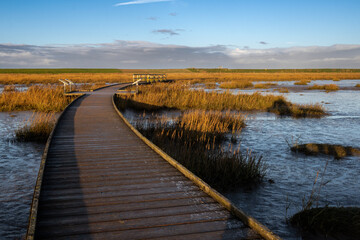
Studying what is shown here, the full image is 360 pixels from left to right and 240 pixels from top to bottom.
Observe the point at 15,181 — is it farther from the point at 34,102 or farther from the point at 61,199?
the point at 34,102

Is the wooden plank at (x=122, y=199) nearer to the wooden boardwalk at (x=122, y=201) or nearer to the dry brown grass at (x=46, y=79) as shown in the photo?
the wooden boardwalk at (x=122, y=201)

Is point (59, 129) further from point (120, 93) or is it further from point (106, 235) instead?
point (120, 93)

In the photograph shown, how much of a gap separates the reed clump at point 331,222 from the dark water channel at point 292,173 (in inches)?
9.0

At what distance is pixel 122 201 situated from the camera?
3684 millimetres

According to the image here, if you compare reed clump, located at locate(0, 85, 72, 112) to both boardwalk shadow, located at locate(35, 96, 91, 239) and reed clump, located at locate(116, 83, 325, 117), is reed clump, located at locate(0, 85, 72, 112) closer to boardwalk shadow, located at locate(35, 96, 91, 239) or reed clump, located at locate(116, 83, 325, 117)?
reed clump, located at locate(116, 83, 325, 117)

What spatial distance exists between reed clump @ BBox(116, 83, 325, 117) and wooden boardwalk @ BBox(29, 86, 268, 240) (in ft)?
34.0

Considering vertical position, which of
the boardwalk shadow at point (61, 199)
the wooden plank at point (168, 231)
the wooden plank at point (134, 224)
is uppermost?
the boardwalk shadow at point (61, 199)

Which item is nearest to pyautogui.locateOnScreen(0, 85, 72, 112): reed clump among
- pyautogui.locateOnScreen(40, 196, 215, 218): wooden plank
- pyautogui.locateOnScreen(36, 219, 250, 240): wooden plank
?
pyautogui.locateOnScreen(40, 196, 215, 218): wooden plank

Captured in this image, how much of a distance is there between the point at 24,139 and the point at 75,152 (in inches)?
185

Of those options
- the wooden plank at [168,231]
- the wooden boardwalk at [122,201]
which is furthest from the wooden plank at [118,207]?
the wooden plank at [168,231]

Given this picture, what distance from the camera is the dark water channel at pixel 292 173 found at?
5.27 metres

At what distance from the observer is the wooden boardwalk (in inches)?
117

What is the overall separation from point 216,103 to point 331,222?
42.4 feet

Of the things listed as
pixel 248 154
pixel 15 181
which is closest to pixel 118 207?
pixel 15 181
